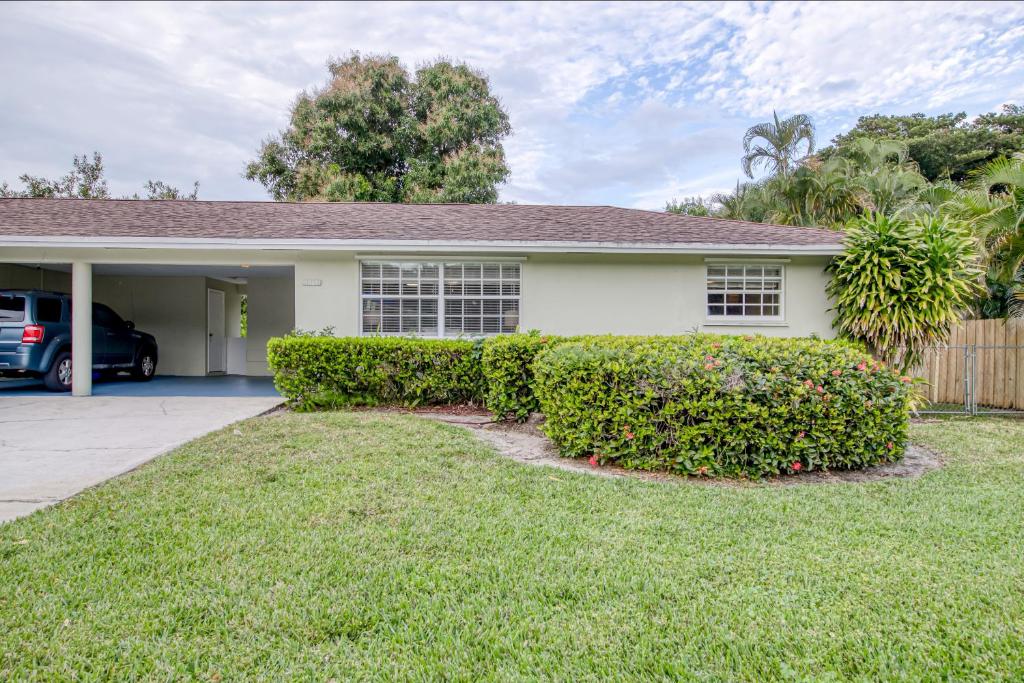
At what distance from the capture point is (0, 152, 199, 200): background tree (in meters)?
26.1

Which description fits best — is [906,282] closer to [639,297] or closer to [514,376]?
[639,297]

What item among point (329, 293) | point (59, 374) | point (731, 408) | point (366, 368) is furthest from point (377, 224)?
point (731, 408)

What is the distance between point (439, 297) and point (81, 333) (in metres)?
6.65

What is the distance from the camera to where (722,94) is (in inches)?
582

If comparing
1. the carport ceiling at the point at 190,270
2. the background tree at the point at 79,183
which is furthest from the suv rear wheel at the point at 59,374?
the background tree at the point at 79,183

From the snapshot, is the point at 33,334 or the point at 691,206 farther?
the point at 691,206

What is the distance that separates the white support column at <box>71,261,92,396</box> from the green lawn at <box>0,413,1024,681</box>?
696cm

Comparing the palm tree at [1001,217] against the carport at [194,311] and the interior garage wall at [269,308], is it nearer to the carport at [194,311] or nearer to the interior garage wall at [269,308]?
the carport at [194,311]

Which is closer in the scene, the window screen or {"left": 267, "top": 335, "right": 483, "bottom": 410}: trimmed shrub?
{"left": 267, "top": 335, "right": 483, "bottom": 410}: trimmed shrub

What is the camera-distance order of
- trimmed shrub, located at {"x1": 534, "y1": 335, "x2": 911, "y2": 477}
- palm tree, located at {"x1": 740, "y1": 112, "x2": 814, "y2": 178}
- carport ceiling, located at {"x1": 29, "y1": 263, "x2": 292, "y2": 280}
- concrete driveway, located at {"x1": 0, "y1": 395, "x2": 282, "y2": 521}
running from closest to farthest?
concrete driveway, located at {"x1": 0, "y1": 395, "x2": 282, "y2": 521} < trimmed shrub, located at {"x1": 534, "y1": 335, "x2": 911, "y2": 477} < carport ceiling, located at {"x1": 29, "y1": 263, "x2": 292, "y2": 280} < palm tree, located at {"x1": 740, "y1": 112, "x2": 814, "y2": 178}

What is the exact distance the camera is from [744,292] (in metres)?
10.7

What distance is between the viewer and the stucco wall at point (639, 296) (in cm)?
1042

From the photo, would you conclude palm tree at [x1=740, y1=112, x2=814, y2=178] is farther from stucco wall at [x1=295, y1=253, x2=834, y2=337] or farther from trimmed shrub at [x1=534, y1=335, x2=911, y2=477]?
trimmed shrub at [x1=534, y1=335, x2=911, y2=477]

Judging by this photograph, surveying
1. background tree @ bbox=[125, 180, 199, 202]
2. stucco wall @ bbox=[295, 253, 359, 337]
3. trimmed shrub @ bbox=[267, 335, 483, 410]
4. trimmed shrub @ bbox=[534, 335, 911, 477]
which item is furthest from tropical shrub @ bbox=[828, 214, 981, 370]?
background tree @ bbox=[125, 180, 199, 202]
